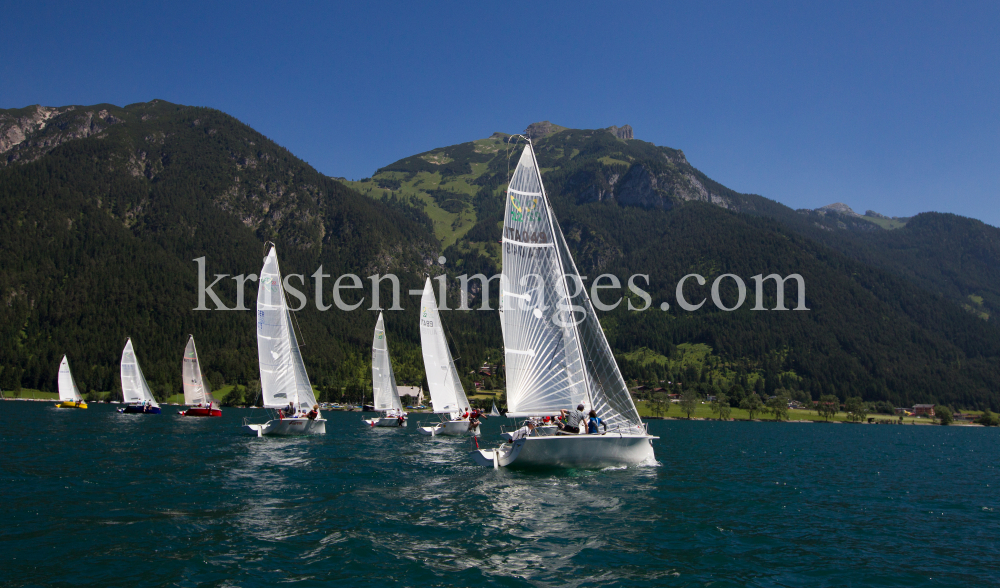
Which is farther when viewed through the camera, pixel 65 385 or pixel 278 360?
pixel 65 385

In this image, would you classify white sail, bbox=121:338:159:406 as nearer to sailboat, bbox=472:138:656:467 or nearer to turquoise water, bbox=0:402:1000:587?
turquoise water, bbox=0:402:1000:587

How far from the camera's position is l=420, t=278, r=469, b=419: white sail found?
2425 inches

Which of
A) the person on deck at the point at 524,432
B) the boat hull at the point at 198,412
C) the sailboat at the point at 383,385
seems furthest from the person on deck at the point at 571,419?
the boat hull at the point at 198,412

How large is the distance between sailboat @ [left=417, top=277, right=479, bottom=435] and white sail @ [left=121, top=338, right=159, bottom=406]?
5787 cm

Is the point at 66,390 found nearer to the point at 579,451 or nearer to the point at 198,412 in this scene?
the point at 198,412

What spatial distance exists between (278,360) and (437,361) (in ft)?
50.6

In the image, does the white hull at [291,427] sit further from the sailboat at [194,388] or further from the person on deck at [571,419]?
the sailboat at [194,388]

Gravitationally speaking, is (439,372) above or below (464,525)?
above

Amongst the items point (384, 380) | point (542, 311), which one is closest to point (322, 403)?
point (384, 380)

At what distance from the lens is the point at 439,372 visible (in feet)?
205

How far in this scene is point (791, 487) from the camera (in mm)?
32188

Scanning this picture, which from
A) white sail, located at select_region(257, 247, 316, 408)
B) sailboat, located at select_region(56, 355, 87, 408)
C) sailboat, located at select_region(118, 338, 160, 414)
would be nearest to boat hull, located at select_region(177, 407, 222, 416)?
sailboat, located at select_region(118, 338, 160, 414)

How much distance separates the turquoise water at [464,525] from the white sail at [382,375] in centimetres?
3653

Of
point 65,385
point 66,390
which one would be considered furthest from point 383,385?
point 66,390
